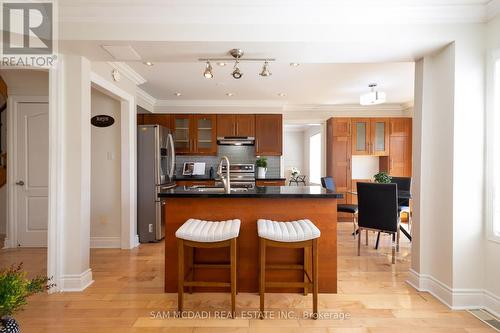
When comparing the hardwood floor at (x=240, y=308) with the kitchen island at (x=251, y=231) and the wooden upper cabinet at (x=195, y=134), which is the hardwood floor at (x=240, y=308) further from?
the wooden upper cabinet at (x=195, y=134)

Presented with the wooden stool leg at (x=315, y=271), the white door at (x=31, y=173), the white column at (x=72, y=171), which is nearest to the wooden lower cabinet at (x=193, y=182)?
the white door at (x=31, y=173)

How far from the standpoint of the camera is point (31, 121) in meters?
3.89

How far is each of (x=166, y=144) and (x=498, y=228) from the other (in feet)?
13.8

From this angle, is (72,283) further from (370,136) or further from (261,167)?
(370,136)

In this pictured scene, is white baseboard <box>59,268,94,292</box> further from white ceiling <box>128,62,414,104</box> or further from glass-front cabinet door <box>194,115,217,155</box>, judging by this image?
glass-front cabinet door <box>194,115,217,155</box>

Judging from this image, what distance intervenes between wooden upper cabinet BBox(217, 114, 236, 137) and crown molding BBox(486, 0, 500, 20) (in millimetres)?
3960

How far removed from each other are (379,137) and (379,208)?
255cm

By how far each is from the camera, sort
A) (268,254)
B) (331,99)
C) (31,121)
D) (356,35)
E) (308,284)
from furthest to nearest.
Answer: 1. (331,99)
2. (31,121)
3. (268,254)
4. (356,35)
5. (308,284)

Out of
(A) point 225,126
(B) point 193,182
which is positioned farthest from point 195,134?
(B) point 193,182

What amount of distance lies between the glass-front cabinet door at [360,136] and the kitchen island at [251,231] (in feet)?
11.0

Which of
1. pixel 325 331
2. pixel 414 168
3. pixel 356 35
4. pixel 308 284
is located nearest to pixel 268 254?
pixel 308 284

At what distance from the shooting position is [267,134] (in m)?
5.47

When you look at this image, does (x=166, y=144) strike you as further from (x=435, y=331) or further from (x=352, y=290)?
(x=435, y=331)

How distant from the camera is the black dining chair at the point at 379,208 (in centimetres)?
331
